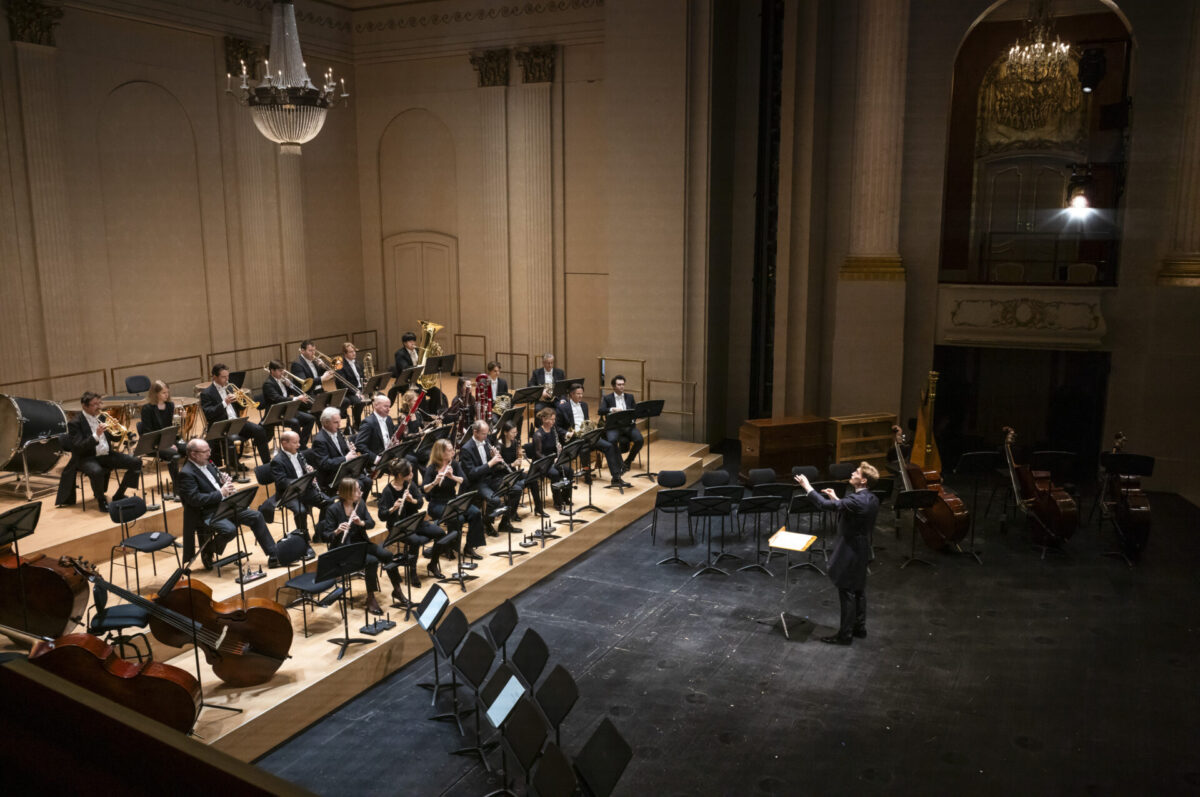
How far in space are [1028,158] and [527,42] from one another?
9.18 meters

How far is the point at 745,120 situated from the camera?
1638 centimetres

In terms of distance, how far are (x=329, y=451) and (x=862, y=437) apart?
7952 mm

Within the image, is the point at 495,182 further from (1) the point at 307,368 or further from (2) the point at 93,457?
(2) the point at 93,457

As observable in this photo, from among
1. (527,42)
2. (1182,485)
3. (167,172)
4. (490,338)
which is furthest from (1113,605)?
(167,172)

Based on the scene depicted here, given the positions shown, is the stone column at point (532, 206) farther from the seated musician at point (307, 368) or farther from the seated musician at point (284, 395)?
the seated musician at point (284, 395)

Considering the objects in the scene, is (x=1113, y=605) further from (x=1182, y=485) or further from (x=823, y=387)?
(x=823, y=387)

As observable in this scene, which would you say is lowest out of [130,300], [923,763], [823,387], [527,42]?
[923,763]

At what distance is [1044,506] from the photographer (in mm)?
11383

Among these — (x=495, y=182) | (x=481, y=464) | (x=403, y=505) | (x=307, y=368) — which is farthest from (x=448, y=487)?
(x=495, y=182)

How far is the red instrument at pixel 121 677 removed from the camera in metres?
6.02

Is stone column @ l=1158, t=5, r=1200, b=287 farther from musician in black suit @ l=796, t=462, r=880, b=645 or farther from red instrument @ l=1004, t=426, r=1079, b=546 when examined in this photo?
musician in black suit @ l=796, t=462, r=880, b=645

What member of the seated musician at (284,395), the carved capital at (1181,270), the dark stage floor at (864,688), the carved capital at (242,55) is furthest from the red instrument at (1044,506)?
the carved capital at (242,55)

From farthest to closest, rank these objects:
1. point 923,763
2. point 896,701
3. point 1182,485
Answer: point 1182,485 → point 896,701 → point 923,763

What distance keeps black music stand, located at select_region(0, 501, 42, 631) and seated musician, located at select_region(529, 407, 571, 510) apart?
596cm
